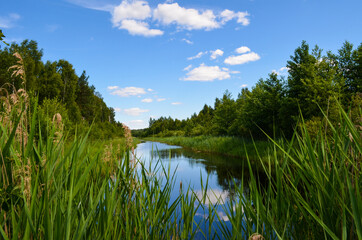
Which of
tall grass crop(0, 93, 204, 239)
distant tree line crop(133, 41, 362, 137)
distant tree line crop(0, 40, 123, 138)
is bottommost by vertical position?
tall grass crop(0, 93, 204, 239)

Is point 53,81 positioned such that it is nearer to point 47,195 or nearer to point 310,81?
point 310,81

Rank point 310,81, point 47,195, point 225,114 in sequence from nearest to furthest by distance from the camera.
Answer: point 47,195 < point 310,81 < point 225,114

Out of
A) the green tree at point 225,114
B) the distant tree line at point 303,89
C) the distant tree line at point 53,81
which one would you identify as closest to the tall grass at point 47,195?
the distant tree line at point 303,89

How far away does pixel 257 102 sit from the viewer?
18.6 meters

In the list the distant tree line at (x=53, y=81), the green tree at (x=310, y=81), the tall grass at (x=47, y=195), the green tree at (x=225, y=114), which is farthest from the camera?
Result: the green tree at (x=225, y=114)

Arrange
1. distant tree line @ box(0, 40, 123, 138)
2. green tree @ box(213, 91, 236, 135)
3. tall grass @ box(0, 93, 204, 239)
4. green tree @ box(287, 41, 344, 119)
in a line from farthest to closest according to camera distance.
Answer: green tree @ box(213, 91, 236, 135), distant tree line @ box(0, 40, 123, 138), green tree @ box(287, 41, 344, 119), tall grass @ box(0, 93, 204, 239)

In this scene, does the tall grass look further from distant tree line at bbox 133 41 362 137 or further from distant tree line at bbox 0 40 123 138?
distant tree line at bbox 0 40 123 138

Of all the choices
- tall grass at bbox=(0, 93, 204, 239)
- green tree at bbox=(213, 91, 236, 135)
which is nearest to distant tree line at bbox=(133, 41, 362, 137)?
green tree at bbox=(213, 91, 236, 135)

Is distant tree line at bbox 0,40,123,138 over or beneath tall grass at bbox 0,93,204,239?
over

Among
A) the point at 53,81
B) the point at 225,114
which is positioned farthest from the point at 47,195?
the point at 53,81

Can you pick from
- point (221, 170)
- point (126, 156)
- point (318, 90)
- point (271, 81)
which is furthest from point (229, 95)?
point (126, 156)

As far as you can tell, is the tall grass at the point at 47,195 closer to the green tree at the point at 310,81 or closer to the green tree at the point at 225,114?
the green tree at the point at 310,81

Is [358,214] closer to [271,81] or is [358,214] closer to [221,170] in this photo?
[221,170]

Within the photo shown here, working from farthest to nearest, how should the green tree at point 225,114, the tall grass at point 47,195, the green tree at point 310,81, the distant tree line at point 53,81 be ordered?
the green tree at point 225,114 < the distant tree line at point 53,81 < the green tree at point 310,81 < the tall grass at point 47,195
